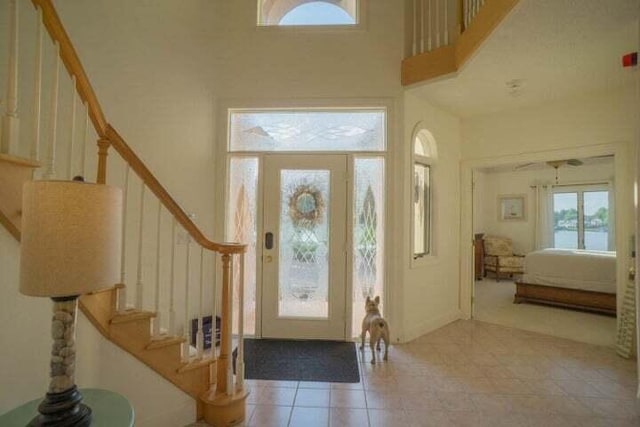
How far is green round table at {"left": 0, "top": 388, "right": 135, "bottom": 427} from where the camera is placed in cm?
104

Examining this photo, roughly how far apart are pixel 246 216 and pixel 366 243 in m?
1.37

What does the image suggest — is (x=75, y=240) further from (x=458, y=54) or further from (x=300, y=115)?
(x=458, y=54)

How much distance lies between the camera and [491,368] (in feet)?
8.52

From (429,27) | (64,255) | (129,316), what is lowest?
(129,316)

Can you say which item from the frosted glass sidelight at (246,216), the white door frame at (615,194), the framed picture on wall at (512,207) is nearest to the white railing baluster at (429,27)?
the white door frame at (615,194)

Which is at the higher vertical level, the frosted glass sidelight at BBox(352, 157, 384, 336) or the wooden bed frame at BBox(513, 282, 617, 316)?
the frosted glass sidelight at BBox(352, 157, 384, 336)

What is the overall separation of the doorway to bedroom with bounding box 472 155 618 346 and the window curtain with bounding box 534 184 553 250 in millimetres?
19

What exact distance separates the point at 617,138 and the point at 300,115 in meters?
3.34

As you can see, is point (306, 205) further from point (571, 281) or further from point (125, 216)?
point (571, 281)

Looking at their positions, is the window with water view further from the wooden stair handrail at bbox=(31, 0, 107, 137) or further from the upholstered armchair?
the wooden stair handrail at bbox=(31, 0, 107, 137)

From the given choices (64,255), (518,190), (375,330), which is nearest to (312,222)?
(375,330)

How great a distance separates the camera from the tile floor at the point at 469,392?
1965 mm

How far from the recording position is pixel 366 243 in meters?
3.23

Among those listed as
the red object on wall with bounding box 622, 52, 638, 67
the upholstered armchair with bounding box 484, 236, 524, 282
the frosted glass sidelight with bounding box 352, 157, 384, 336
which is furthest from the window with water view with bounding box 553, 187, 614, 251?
the frosted glass sidelight with bounding box 352, 157, 384, 336
